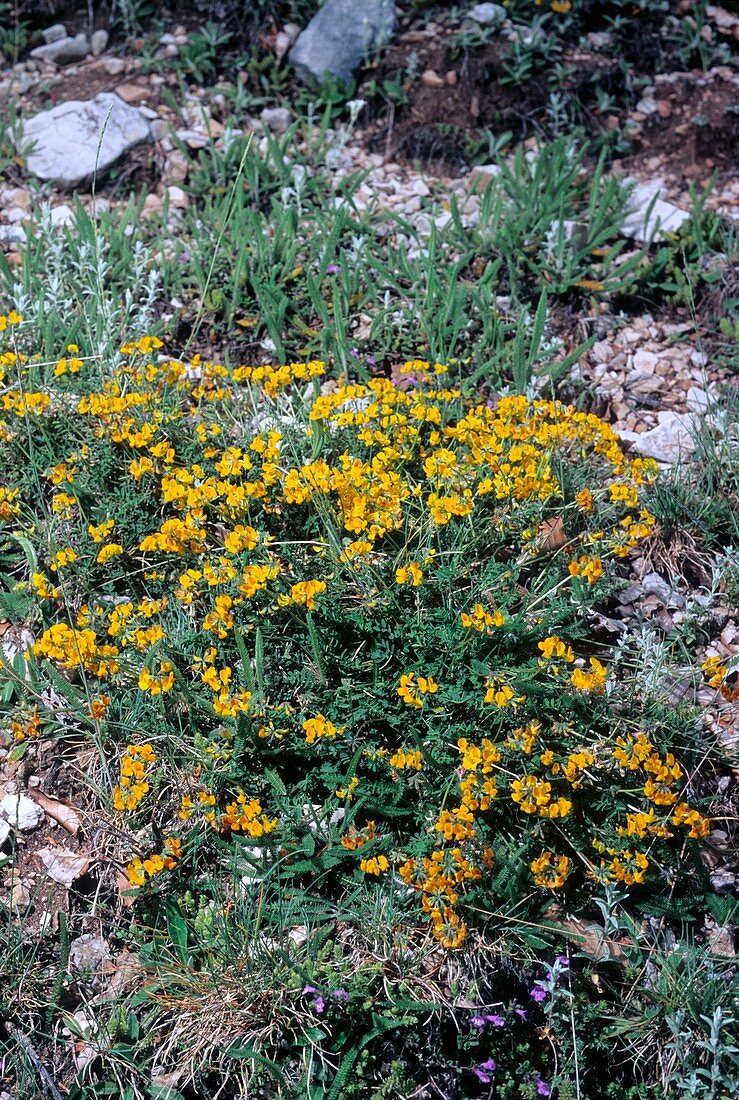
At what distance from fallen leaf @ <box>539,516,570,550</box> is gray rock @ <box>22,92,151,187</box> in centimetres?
301

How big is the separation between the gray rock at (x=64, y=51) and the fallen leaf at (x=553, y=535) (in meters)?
4.04

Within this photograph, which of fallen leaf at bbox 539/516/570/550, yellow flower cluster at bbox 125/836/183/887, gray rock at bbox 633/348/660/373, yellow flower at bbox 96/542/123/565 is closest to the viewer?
yellow flower cluster at bbox 125/836/183/887

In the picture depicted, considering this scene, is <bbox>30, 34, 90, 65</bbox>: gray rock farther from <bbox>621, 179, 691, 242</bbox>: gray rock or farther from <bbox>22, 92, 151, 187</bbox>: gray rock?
<bbox>621, 179, 691, 242</bbox>: gray rock

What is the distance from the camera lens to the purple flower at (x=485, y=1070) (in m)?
2.51

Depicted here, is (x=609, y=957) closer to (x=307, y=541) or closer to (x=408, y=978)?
(x=408, y=978)

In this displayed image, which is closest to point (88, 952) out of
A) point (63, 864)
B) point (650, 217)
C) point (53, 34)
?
point (63, 864)

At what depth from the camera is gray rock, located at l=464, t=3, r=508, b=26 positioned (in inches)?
206

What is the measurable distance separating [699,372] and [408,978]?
2749 mm

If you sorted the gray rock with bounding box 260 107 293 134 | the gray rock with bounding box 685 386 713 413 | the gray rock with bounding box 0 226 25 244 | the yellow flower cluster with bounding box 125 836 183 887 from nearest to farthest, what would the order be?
the yellow flower cluster with bounding box 125 836 183 887, the gray rock with bounding box 685 386 713 413, the gray rock with bounding box 0 226 25 244, the gray rock with bounding box 260 107 293 134

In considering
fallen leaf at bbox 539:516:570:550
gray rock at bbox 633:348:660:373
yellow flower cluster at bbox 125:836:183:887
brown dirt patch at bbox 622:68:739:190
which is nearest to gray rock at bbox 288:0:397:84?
brown dirt patch at bbox 622:68:739:190

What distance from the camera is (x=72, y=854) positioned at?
287 cm

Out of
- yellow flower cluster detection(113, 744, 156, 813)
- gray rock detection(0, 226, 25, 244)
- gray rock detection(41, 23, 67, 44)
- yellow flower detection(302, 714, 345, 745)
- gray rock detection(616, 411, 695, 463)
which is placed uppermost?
gray rock detection(41, 23, 67, 44)

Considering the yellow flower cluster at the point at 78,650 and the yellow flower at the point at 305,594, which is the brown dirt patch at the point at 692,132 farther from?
the yellow flower cluster at the point at 78,650

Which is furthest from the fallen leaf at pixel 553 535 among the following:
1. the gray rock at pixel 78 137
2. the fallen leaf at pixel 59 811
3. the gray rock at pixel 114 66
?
the gray rock at pixel 114 66
